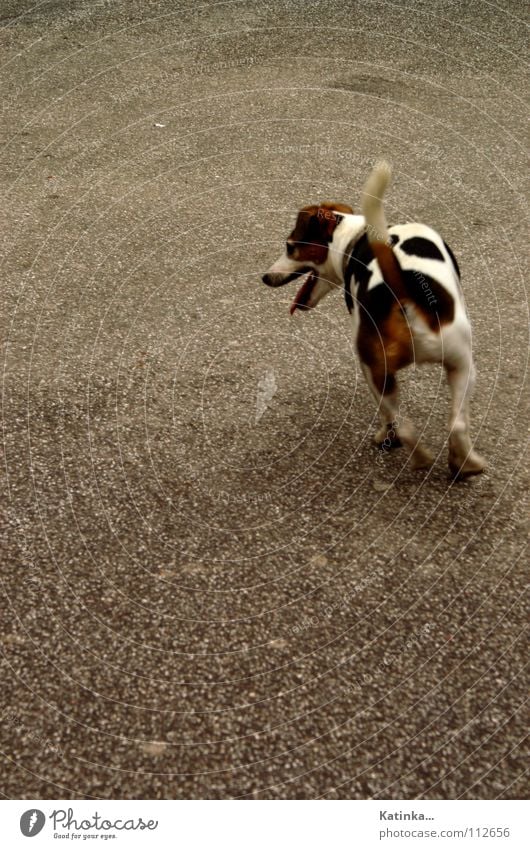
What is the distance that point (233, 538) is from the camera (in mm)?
3904

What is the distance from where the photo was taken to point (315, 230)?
13.8 feet

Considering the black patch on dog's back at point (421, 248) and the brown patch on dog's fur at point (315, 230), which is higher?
the brown patch on dog's fur at point (315, 230)

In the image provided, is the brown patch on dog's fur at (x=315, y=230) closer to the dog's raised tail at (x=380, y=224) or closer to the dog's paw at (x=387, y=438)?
the dog's raised tail at (x=380, y=224)

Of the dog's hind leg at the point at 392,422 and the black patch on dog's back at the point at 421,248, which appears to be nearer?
the black patch on dog's back at the point at 421,248

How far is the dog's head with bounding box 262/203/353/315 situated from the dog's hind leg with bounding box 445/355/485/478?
83 centimetres

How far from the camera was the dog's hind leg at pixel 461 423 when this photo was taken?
377cm

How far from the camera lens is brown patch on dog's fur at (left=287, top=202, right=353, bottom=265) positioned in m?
4.17

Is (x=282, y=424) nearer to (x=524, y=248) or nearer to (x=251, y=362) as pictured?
(x=251, y=362)

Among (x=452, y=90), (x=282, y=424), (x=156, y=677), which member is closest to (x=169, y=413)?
(x=282, y=424)
